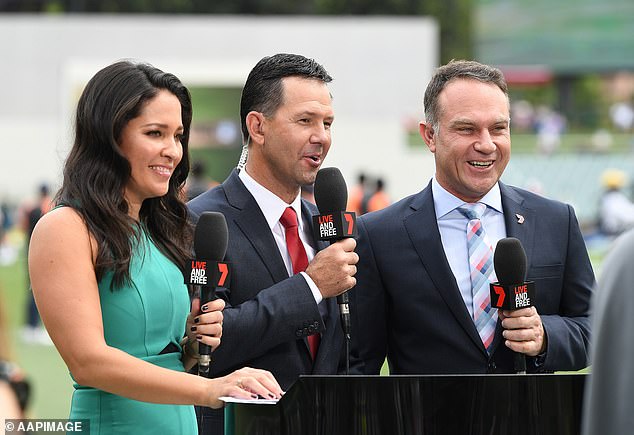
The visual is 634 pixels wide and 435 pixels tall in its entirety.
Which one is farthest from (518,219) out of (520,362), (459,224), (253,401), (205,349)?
(253,401)

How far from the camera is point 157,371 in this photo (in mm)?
3127

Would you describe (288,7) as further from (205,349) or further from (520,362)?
(205,349)

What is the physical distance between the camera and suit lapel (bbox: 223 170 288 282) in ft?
13.2

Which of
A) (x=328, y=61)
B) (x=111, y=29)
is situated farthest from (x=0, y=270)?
(x=328, y=61)

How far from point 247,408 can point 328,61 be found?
30.4 metres

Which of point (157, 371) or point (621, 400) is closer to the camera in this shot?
point (621, 400)

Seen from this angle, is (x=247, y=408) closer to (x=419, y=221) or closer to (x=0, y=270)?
(x=419, y=221)

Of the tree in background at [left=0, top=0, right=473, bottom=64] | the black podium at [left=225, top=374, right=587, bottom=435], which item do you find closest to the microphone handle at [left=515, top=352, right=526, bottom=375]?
the black podium at [left=225, top=374, right=587, bottom=435]

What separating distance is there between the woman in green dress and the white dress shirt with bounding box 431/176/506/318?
3.47 ft

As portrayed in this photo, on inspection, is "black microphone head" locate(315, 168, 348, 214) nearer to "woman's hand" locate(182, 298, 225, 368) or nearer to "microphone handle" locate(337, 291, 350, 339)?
"microphone handle" locate(337, 291, 350, 339)

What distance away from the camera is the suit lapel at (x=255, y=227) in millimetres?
4020

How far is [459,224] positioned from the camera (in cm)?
421

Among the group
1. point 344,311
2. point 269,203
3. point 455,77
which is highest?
point 455,77

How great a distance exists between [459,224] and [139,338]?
141cm
